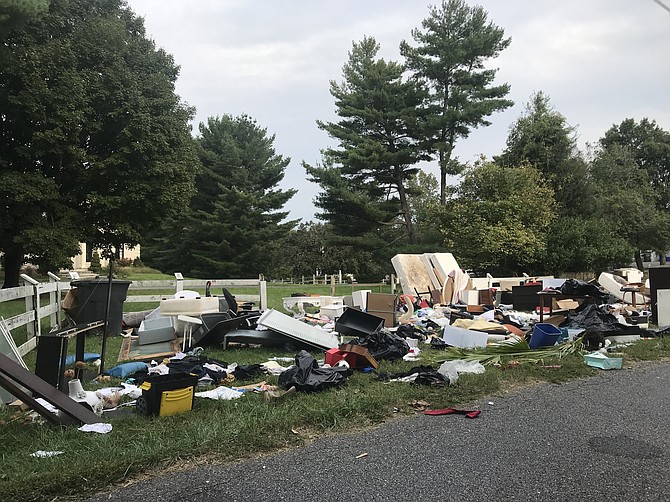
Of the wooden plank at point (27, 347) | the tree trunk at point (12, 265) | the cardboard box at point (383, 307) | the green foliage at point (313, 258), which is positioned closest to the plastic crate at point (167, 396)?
the wooden plank at point (27, 347)

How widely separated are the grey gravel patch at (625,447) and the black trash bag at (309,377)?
2300 millimetres

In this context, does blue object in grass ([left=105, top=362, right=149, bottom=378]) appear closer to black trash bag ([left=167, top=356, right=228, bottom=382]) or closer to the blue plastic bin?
black trash bag ([left=167, top=356, right=228, bottom=382])

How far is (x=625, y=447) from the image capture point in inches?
126

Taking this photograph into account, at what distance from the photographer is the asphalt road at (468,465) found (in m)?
2.55

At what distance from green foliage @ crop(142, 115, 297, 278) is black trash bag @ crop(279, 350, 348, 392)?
91.9ft

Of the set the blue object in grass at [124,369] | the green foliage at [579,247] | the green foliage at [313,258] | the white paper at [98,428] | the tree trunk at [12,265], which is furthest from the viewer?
the green foliage at [313,258]

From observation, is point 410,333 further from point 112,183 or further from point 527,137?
point 527,137

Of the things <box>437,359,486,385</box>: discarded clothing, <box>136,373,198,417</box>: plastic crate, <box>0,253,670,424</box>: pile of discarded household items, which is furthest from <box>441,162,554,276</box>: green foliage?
<box>136,373,198,417</box>: plastic crate

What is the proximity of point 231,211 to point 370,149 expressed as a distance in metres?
10.7

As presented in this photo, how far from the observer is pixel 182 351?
7008 millimetres

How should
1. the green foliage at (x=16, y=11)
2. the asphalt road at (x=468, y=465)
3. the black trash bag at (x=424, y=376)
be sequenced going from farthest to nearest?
the green foliage at (x=16, y=11) → the black trash bag at (x=424, y=376) → the asphalt road at (x=468, y=465)

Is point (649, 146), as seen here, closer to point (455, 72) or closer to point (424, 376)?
point (455, 72)

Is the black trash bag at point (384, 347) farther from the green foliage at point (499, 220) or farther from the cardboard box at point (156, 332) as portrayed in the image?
the green foliage at point (499, 220)

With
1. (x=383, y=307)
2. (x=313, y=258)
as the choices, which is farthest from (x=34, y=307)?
(x=313, y=258)
